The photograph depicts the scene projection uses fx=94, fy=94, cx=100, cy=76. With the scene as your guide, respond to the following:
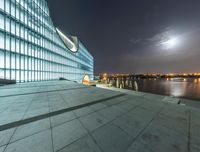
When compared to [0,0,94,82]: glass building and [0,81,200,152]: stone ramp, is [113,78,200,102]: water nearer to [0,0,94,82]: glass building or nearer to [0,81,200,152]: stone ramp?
[0,81,200,152]: stone ramp

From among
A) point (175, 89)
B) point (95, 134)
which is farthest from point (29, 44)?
point (175, 89)

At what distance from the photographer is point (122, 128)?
3480mm

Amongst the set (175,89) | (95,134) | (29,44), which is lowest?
(175,89)

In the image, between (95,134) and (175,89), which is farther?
(175,89)

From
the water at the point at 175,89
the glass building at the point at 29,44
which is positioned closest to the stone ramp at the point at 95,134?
the glass building at the point at 29,44

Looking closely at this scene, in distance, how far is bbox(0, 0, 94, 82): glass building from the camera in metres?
17.2

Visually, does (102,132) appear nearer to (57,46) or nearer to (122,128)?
(122,128)

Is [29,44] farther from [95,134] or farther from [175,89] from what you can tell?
[175,89]

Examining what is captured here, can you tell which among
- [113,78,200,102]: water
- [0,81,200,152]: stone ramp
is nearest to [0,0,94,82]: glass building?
[0,81,200,152]: stone ramp

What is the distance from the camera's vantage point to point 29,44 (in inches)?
875

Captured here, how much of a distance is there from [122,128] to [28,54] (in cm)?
2629

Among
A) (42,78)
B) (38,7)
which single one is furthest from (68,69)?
(38,7)

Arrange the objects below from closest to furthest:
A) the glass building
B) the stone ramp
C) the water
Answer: the stone ramp
the glass building
the water

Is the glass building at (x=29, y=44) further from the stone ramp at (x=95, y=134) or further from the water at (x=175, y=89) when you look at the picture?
the water at (x=175, y=89)
